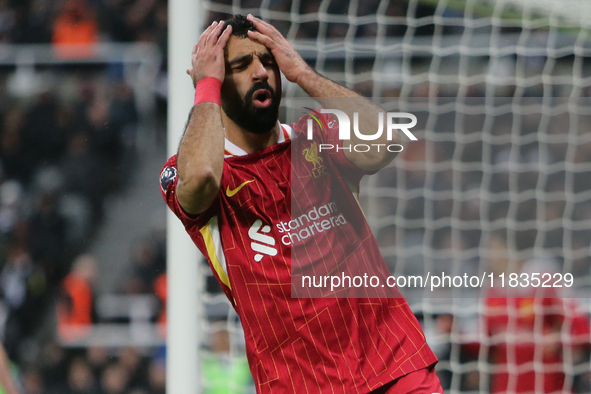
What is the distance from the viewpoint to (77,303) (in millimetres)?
6727

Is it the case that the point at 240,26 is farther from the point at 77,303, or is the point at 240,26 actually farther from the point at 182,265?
the point at 77,303

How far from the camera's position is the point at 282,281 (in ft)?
6.90

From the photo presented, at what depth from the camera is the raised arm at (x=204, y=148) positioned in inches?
78.5

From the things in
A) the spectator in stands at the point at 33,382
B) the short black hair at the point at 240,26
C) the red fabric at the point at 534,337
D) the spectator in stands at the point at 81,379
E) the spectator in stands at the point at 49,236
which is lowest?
the spectator in stands at the point at 33,382

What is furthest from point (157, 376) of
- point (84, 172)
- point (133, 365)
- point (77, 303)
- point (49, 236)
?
point (84, 172)

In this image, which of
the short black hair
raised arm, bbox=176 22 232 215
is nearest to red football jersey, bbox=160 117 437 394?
raised arm, bbox=176 22 232 215

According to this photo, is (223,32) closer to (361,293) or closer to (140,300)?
(361,293)

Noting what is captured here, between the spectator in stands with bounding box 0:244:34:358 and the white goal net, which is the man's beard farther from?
the spectator in stands with bounding box 0:244:34:358

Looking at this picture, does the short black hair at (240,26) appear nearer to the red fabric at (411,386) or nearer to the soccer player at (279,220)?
the soccer player at (279,220)

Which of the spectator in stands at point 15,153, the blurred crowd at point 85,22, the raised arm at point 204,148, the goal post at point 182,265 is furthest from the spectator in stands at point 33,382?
the raised arm at point 204,148

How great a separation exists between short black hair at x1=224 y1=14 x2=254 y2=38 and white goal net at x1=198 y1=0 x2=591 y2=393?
130cm

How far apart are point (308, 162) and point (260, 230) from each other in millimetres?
302

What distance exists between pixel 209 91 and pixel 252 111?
16 centimetres

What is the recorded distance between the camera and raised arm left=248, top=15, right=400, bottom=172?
7.14 ft
